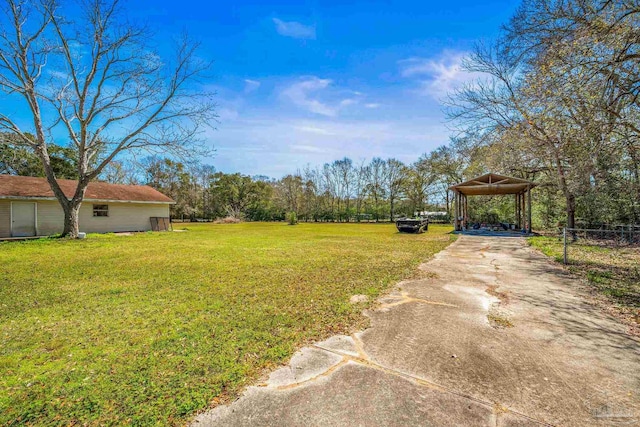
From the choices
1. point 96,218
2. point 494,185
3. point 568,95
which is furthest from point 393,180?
point 568,95

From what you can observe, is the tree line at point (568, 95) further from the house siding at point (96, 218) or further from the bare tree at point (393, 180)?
the bare tree at point (393, 180)

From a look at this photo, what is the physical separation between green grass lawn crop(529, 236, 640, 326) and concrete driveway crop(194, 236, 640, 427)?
0.76 meters

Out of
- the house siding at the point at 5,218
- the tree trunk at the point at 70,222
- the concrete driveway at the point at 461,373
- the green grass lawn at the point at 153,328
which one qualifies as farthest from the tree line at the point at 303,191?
the concrete driveway at the point at 461,373

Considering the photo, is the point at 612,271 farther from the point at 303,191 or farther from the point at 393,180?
the point at 303,191

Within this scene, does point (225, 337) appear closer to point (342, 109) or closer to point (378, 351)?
point (378, 351)

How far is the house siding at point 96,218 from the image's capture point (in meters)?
14.0

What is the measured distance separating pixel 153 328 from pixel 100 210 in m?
18.5

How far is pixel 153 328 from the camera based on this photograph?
342 centimetres

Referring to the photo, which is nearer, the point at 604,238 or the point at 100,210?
the point at 604,238

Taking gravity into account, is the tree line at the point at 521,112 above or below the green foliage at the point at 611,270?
above

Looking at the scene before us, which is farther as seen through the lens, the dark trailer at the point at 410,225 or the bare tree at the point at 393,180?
the bare tree at the point at 393,180

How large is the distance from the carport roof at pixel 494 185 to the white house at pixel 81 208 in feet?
67.6

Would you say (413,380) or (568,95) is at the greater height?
(568,95)

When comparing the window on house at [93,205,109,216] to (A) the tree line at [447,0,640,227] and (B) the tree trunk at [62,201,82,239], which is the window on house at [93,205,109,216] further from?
(A) the tree line at [447,0,640,227]
